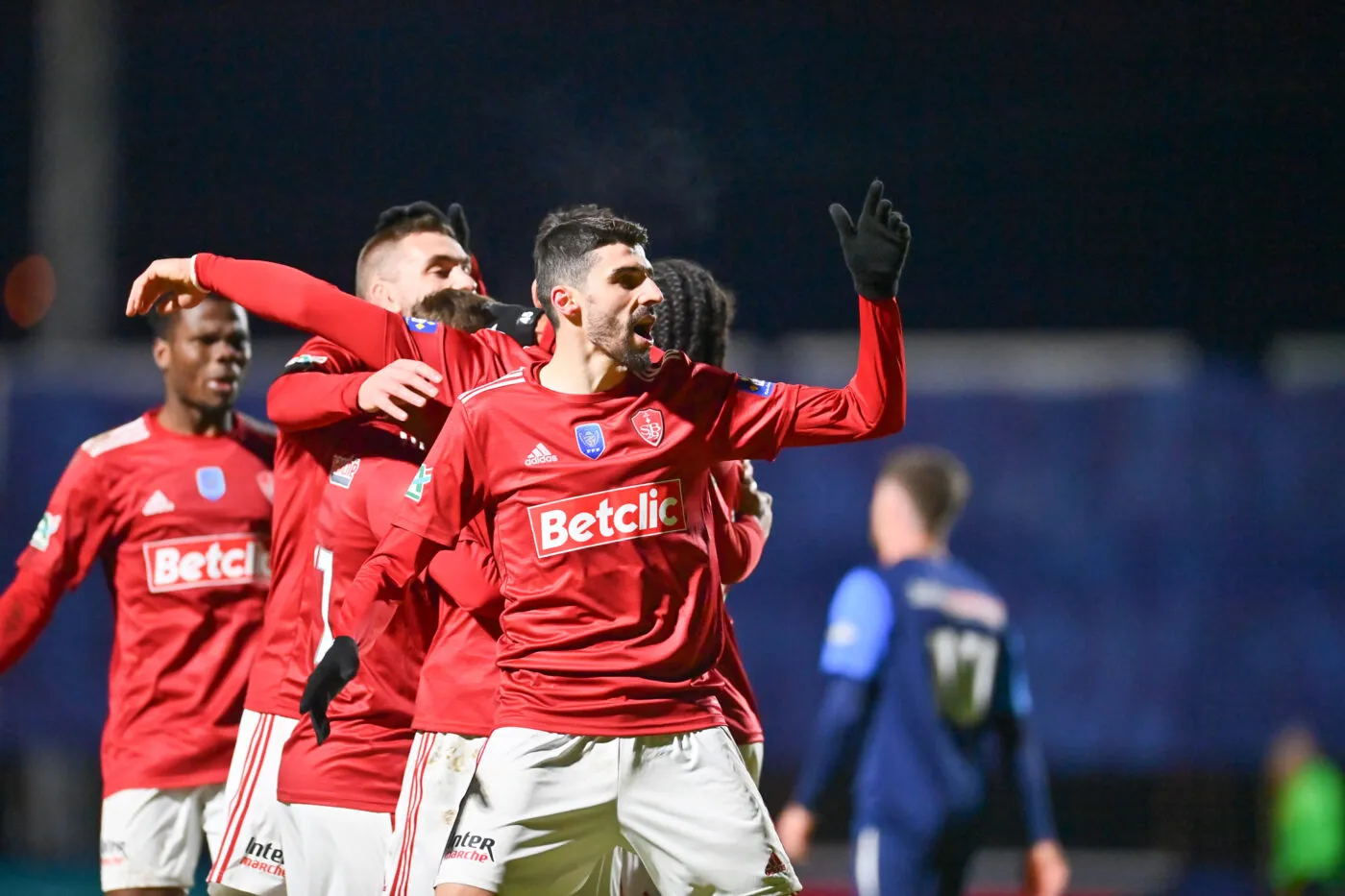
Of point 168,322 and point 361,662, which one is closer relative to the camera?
point 361,662

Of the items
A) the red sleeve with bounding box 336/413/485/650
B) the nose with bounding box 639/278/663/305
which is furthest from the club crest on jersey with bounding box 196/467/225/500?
the nose with bounding box 639/278/663/305

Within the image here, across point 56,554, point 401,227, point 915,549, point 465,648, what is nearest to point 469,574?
point 465,648

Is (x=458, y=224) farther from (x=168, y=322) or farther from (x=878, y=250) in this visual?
(x=878, y=250)

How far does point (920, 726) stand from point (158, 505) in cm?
255

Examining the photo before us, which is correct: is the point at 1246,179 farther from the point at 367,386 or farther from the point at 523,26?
the point at 367,386

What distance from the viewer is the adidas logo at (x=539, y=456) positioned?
3512mm

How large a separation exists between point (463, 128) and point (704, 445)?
23.8 ft

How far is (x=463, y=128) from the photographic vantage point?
1040 cm

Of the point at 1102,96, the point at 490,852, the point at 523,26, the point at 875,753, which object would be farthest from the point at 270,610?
the point at 1102,96

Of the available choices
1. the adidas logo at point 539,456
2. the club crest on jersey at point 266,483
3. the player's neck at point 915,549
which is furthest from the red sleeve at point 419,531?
the player's neck at point 915,549

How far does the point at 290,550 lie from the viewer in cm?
438

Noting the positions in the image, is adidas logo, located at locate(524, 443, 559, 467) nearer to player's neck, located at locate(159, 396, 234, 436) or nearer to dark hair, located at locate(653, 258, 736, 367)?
dark hair, located at locate(653, 258, 736, 367)

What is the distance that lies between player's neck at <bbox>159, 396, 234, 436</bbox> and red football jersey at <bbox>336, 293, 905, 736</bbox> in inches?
78.0

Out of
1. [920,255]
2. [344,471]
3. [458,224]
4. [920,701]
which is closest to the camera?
[344,471]
